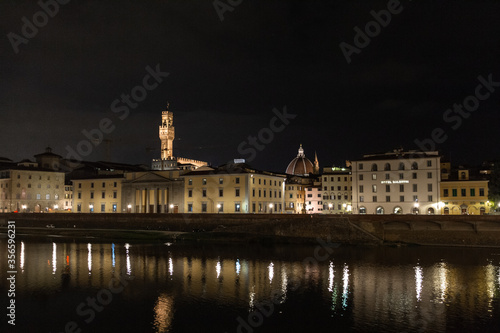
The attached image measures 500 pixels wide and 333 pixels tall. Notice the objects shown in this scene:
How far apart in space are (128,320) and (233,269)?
651 inches

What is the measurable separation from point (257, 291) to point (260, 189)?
5126 centimetres

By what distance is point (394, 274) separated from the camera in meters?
39.0

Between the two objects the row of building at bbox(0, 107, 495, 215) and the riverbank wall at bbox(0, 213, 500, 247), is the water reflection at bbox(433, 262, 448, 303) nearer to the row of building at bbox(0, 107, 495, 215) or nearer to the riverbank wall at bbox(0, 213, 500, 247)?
the riverbank wall at bbox(0, 213, 500, 247)

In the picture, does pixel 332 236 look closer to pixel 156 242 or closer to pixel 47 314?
pixel 156 242

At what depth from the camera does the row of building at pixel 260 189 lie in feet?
245

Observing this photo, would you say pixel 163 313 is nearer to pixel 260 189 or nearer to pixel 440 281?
pixel 440 281

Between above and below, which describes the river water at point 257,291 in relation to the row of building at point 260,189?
below

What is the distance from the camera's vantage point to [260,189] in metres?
84.3

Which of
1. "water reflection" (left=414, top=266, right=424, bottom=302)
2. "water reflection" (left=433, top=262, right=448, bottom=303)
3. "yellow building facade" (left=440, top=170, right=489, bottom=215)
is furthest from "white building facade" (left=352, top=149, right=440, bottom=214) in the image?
"water reflection" (left=414, top=266, right=424, bottom=302)

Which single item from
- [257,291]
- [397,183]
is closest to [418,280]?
[257,291]

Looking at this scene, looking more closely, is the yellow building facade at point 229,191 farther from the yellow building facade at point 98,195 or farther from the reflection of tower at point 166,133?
the reflection of tower at point 166,133

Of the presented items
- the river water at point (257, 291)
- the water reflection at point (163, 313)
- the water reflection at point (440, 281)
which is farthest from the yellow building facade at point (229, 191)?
the water reflection at point (163, 313)

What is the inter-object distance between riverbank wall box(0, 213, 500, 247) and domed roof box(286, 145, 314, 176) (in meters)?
78.6

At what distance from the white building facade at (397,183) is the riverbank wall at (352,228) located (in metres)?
16.5
